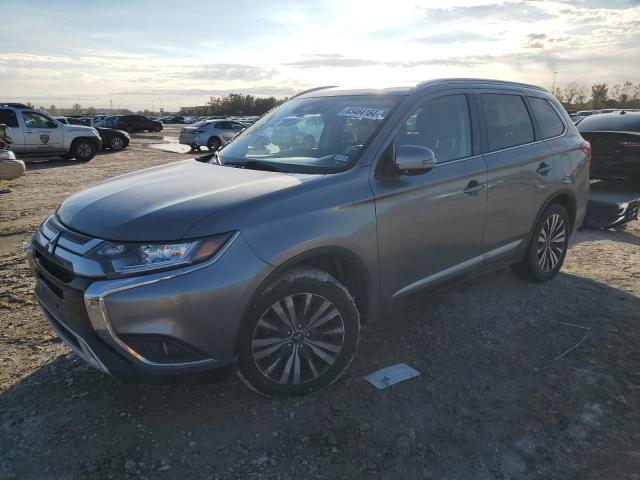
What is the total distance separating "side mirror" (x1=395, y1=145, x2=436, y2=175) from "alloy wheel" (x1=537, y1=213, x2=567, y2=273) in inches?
82.7

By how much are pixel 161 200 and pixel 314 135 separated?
1.30 metres

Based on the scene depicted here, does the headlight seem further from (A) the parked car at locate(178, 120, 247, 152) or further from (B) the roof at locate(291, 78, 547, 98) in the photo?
(A) the parked car at locate(178, 120, 247, 152)

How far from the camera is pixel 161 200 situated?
2.80 meters

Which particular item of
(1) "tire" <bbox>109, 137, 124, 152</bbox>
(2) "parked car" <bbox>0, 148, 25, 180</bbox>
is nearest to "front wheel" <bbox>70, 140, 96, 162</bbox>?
(1) "tire" <bbox>109, 137, 124, 152</bbox>

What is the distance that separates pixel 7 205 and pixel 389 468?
8845 millimetres

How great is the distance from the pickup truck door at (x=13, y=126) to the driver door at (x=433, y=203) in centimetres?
1578

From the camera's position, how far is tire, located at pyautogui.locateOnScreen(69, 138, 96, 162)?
1730cm

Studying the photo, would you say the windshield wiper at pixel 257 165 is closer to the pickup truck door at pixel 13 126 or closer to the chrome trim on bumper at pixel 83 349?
the chrome trim on bumper at pixel 83 349

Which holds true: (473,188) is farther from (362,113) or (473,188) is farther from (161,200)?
(161,200)

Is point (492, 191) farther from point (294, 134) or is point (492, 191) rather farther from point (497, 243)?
point (294, 134)

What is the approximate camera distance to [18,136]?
51.5ft

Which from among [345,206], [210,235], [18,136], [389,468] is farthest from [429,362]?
[18,136]

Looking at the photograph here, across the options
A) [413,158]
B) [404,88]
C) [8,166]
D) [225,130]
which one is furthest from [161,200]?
[225,130]

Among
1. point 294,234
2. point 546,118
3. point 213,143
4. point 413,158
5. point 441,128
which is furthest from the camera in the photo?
point 213,143
